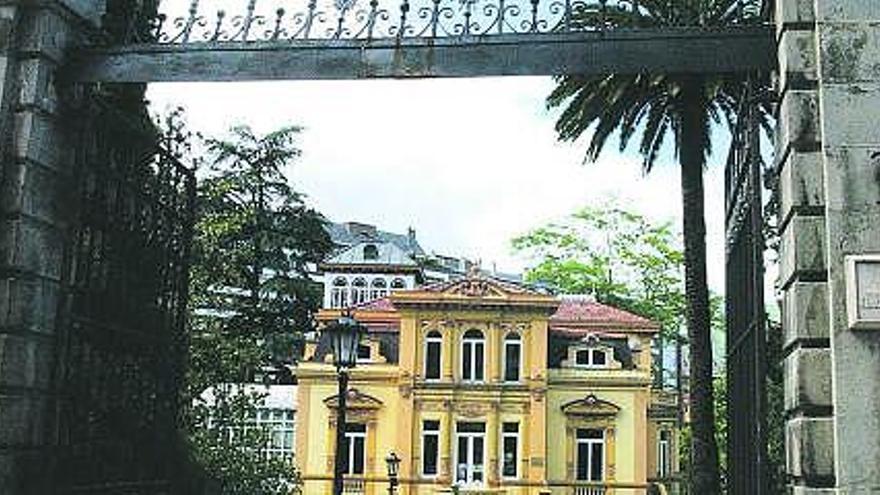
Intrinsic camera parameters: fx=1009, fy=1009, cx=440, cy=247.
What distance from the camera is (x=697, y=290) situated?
15.7m

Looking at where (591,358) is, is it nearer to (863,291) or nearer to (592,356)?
(592,356)

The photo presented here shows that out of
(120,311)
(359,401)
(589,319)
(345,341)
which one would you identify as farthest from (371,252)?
(120,311)

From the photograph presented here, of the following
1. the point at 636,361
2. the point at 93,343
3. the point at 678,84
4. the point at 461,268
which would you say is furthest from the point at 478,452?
the point at 461,268

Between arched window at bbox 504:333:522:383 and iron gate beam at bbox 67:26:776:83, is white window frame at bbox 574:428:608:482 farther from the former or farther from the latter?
iron gate beam at bbox 67:26:776:83

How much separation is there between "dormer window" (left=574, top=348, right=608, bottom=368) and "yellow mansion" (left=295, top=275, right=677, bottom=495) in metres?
0.04

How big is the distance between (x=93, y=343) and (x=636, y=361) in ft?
112

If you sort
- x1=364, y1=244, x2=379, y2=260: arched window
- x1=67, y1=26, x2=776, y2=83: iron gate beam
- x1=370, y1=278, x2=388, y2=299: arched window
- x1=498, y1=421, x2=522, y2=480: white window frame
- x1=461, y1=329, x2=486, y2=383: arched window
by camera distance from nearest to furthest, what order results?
x1=67, y1=26, x2=776, y2=83: iron gate beam → x1=498, y1=421, x2=522, y2=480: white window frame → x1=461, y1=329, x2=486, y2=383: arched window → x1=370, y1=278, x2=388, y2=299: arched window → x1=364, y1=244, x2=379, y2=260: arched window

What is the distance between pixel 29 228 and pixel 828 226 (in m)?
4.39

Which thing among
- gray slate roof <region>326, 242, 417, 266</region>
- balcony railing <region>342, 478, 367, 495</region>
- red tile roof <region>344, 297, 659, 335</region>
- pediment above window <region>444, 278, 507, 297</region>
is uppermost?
gray slate roof <region>326, 242, 417, 266</region>

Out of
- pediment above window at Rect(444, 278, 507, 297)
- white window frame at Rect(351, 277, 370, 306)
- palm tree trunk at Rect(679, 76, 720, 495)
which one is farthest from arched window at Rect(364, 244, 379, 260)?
palm tree trunk at Rect(679, 76, 720, 495)

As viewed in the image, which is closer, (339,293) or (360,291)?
(339,293)

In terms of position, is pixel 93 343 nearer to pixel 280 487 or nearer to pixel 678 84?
pixel 678 84

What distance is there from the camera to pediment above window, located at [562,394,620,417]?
3806cm

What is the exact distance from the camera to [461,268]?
262ft
